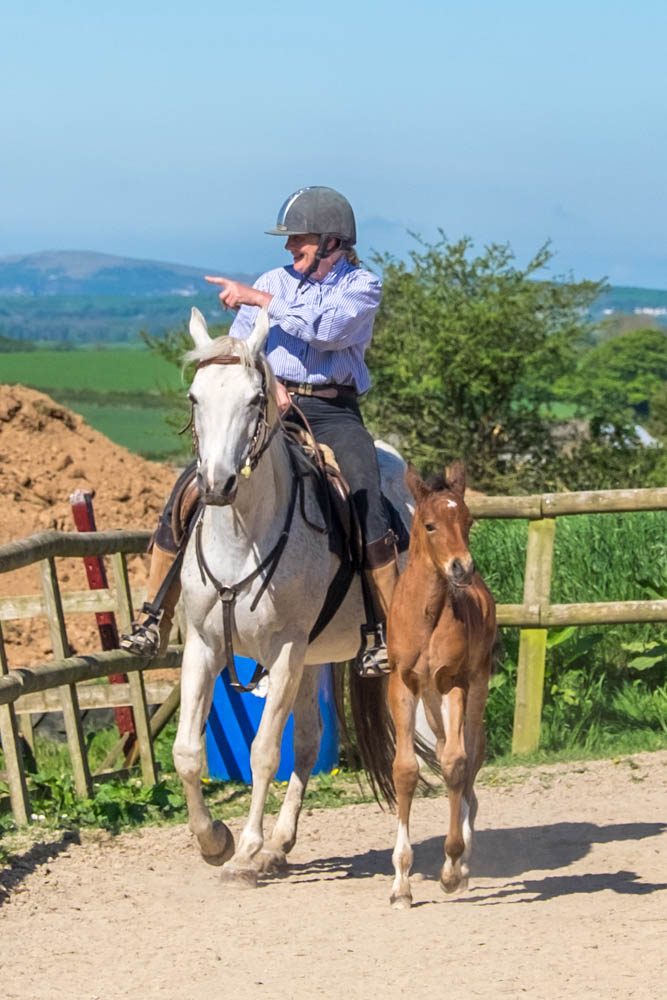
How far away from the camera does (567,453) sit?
22438 millimetres

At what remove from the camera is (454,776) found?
5.66m

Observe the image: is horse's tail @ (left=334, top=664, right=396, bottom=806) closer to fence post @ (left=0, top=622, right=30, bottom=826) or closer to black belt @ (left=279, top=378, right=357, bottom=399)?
black belt @ (left=279, top=378, right=357, bottom=399)

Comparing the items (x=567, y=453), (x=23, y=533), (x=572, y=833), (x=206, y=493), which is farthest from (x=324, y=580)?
(x=567, y=453)

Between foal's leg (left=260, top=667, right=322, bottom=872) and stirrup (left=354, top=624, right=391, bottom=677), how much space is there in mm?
468

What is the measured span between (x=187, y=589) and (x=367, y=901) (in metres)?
1.45

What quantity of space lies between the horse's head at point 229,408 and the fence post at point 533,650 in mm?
3078

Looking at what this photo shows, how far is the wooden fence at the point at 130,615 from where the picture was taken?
7141 millimetres

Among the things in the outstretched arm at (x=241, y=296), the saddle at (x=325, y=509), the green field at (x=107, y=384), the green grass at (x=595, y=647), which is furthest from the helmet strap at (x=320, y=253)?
the green field at (x=107, y=384)

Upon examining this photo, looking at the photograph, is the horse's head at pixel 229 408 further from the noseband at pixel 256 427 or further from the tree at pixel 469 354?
the tree at pixel 469 354

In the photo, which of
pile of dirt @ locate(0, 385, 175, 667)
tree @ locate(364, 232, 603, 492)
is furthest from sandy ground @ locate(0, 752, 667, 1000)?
tree @ locate(364, 232, 603, 492)

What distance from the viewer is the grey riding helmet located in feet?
21.6

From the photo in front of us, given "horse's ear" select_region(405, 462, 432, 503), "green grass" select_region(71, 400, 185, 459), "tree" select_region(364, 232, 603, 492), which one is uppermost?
"horse's ear" select_region(405, 462, 432, 503)

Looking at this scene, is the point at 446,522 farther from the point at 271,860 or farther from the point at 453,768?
the point at 271,860

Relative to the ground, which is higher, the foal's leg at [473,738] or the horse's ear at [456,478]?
the horse's ear at [456,478]
